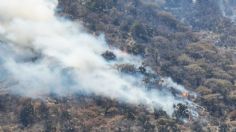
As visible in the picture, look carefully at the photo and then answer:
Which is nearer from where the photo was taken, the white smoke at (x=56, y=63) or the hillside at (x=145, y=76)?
the hillside at (x=145, y=76)

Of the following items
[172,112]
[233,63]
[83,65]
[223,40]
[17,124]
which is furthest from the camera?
[223,40]

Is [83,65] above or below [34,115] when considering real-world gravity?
above

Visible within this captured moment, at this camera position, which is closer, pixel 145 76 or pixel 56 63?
pixel 56 63

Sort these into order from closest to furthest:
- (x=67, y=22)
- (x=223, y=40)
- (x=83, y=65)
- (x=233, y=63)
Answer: (x=83, y=65)
(x=67, y=22)
(x=233, y=63)
(x=223, y=40)

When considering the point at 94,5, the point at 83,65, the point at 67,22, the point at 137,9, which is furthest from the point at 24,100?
the point at 137,9

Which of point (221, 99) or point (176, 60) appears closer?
point (221, 99)

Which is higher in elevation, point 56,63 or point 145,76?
point 56,63

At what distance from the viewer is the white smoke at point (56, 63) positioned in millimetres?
103125

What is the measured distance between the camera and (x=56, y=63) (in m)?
108

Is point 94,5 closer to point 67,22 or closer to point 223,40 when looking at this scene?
point 67,22

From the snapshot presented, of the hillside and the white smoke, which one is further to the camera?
the white smoke

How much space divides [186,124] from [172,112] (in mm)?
3833

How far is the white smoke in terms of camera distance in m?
103

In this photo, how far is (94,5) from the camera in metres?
154
